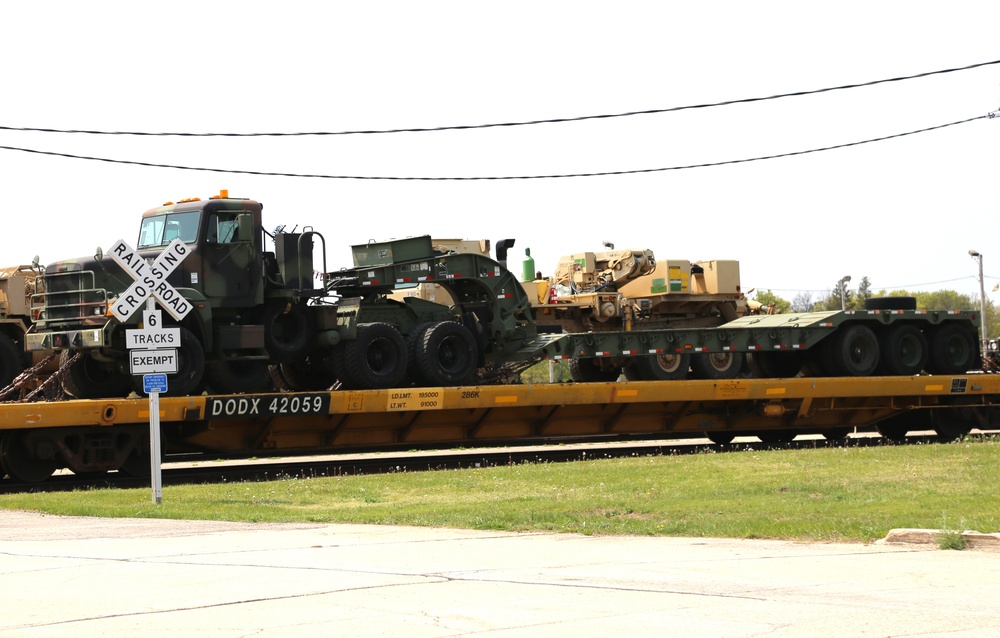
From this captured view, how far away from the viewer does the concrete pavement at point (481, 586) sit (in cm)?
A: 665

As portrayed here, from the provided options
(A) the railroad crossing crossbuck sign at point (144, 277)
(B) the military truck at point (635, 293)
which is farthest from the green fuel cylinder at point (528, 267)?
(A) the railroad crossing crossbuck sign at point (144, 277)

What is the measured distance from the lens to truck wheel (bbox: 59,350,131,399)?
17.5 m

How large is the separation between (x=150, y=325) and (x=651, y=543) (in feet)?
20.7

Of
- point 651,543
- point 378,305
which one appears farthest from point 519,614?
point 378,305

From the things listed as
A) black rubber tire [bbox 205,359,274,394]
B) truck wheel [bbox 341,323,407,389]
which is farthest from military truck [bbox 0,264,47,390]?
truck wheel [bbox 341,323,407,389]

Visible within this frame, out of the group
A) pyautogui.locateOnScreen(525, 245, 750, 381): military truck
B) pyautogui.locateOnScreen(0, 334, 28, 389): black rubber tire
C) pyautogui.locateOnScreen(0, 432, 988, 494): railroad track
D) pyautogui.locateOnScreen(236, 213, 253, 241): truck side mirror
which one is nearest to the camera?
pyautogui.locateOnScreen(0, 432, 988, 494): railroad track

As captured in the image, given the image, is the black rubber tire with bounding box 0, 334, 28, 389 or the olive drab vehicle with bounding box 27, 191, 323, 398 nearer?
the olive drab vehicle with bounding box 27, 191, 323, 398

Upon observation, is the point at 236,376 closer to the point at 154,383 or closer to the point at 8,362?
the point at 154,383

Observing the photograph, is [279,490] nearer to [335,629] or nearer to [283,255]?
[283,255]

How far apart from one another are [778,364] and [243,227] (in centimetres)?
1041

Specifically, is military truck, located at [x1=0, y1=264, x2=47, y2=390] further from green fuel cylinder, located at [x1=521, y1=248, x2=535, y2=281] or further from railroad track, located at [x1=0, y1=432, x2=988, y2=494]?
green fuel cylinder, located at [x1=521, y1=248, x2=535, y2=281]

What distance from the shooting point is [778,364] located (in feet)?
78.7

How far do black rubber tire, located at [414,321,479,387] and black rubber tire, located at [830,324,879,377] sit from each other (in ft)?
21.3

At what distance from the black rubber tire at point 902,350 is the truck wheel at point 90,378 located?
1257cm
